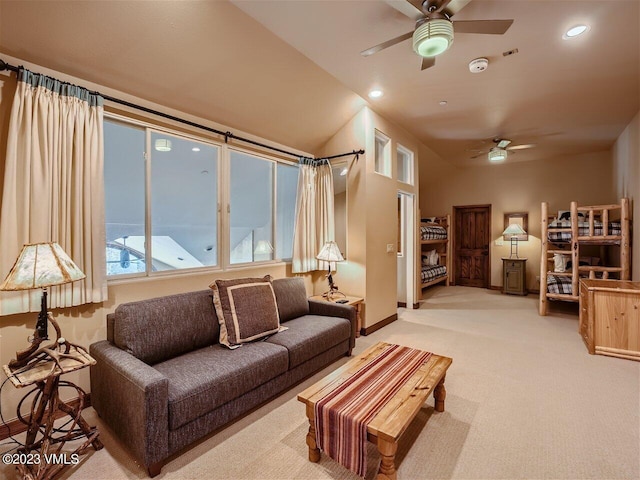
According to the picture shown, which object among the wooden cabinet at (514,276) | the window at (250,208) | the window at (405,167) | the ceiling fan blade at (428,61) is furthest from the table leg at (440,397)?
the wooden cabinet at (514,276)

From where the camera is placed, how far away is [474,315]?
504 centimetres

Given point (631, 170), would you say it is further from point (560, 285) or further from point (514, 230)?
point (514, 230)

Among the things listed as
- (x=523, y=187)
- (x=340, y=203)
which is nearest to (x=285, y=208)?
(x=340, y=203)

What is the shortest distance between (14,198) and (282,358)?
212 centimetres

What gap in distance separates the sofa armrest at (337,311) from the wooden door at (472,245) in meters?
5.58

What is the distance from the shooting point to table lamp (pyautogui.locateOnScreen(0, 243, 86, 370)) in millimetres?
1576

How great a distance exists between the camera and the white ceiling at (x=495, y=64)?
2.31m

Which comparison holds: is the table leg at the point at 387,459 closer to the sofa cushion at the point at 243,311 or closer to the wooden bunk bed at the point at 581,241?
the sofa cushion at the point at 243,311

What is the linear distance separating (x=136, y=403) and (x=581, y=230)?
5.85 meters

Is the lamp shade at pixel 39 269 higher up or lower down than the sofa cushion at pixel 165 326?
higher up

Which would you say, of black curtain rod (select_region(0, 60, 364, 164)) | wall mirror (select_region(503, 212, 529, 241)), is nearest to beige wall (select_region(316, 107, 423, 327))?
black curtain rod (select_region(0, 60, 364, 164))

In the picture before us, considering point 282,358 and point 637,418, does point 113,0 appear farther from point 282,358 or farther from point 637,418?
point 637,418

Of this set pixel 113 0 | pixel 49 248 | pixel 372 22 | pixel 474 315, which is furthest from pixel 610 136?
pixel 49 248

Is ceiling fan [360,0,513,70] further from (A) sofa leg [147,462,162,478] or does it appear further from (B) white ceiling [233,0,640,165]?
(A) sofa leg [147,462,162,478]
